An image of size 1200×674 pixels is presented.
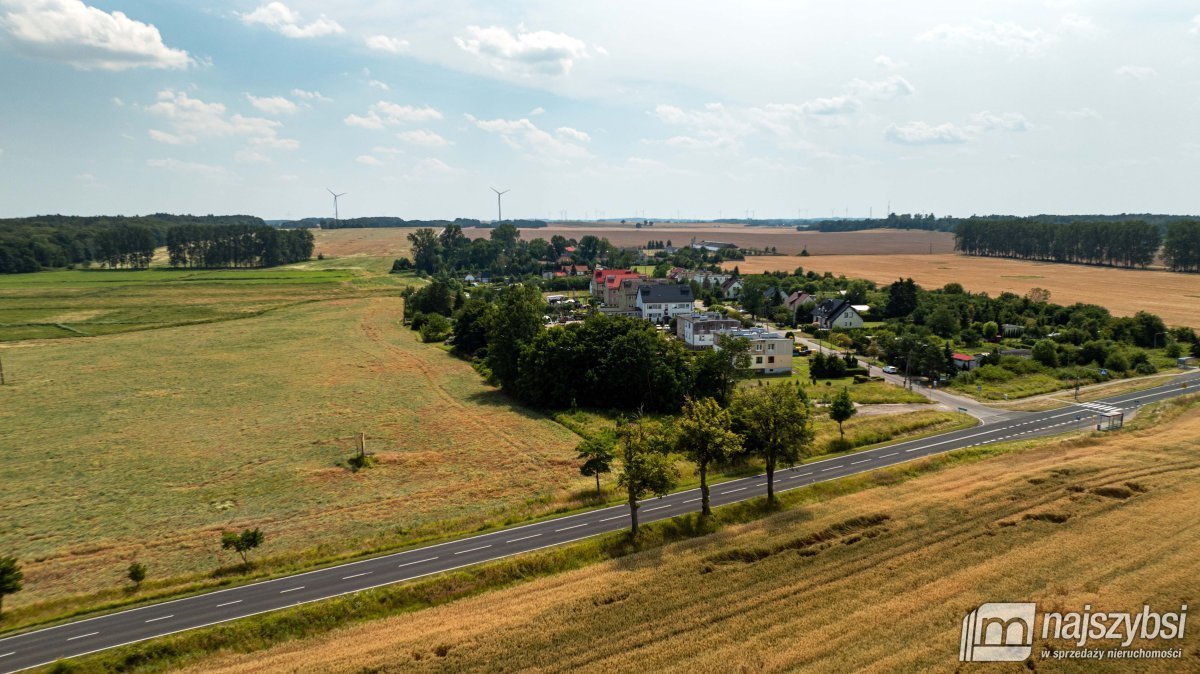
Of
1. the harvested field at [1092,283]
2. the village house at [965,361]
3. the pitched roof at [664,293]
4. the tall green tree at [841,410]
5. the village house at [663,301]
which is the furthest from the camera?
the harvested field at [1092,283]

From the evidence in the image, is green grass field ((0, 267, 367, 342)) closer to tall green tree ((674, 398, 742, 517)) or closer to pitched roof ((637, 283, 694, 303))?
pitched roof ((637, 283, 694, 303))

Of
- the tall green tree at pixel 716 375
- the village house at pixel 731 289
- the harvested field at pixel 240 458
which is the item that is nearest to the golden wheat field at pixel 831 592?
the harvested field at pixel 240 458

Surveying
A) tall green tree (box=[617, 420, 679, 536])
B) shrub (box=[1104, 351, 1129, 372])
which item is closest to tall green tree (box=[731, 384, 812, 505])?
tall green tree (box=[617, 420, 679, 536])

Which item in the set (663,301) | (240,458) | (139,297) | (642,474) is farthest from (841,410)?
(139,297)

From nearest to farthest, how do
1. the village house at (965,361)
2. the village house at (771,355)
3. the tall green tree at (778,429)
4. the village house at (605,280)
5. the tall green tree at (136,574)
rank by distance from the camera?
the tall green tree at (136,574), the tall green tree at (778,429), the village house at (965,361), the village house at (771,355), the village house at (605,280)

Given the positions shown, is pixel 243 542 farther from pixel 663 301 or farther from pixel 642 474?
pixel 663 301

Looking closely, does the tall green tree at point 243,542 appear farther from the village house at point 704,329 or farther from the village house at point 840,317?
the village house at point 840,317

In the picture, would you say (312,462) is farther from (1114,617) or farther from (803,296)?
(803,296)
